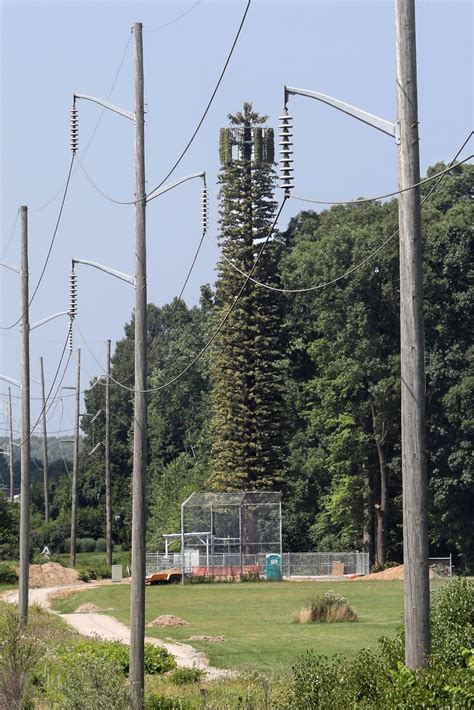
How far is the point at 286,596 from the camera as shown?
50875mm

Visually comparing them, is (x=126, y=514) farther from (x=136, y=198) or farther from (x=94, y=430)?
(x=136, y=198)

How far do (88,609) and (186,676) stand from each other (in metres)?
23.2

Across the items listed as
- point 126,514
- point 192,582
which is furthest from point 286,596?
point 126,514

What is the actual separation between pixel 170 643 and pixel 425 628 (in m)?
20.2

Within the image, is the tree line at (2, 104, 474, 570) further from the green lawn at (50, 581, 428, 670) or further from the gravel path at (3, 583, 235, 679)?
the gravel path at (3, 583, 235, 679)

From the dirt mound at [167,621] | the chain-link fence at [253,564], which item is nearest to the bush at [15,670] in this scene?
the dirt mound at [167,621]

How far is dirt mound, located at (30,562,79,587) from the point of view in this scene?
67.4 m

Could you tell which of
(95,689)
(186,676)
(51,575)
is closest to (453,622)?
(95,689)

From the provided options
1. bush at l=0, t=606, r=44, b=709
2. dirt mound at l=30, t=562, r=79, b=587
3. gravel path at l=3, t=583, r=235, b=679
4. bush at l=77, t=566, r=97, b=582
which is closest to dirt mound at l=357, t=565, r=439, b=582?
bush at l=77, t=566, r=97, b=582

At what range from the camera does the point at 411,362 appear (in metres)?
12.2

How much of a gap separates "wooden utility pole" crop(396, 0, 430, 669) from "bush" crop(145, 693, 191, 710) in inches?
265

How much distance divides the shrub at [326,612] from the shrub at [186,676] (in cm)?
1415

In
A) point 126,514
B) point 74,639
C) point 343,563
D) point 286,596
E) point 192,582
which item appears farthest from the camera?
point 126,514

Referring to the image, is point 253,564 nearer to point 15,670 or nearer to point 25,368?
point 25,368
